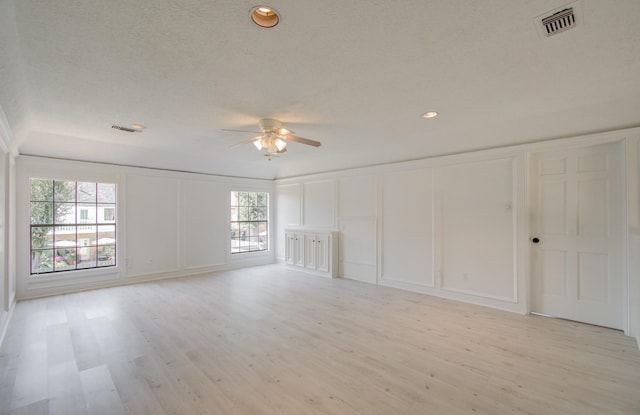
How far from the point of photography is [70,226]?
5.03 metres

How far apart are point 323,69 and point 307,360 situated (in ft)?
8.50

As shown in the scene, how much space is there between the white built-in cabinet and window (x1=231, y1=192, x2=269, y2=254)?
99 centimetres

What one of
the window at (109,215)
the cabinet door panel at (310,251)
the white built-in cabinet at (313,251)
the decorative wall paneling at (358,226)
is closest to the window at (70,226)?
the window at (109,215)

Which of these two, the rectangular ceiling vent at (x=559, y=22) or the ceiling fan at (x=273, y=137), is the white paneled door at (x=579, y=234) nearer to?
the rectangular ceiling vent at (x=559, y=22)

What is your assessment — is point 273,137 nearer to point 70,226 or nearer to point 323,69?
point 323,69

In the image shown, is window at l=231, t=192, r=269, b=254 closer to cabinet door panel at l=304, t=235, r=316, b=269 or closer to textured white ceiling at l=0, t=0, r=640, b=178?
cabinet door panel at l=304, t=235, r=316, b=269

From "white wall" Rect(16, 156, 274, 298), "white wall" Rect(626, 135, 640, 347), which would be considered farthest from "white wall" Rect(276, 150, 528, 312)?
"white wall" Rect(16, 156, 274, 298)

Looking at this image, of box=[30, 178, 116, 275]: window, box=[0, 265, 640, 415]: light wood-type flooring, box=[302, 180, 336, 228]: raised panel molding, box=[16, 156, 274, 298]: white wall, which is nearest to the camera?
box=[0, 265, 640, 415]: light wood-type flooring

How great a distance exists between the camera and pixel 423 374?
96.7 inches

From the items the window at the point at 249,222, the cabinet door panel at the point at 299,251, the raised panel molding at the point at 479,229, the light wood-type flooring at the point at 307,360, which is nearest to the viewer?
the light wood-type flooring at the point at 307,360

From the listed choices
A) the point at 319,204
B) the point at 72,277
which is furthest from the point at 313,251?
the point at 72,277

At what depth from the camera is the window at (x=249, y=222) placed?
23.9 feet

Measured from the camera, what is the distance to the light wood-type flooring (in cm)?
209

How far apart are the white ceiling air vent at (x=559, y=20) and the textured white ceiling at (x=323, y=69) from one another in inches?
2.2
